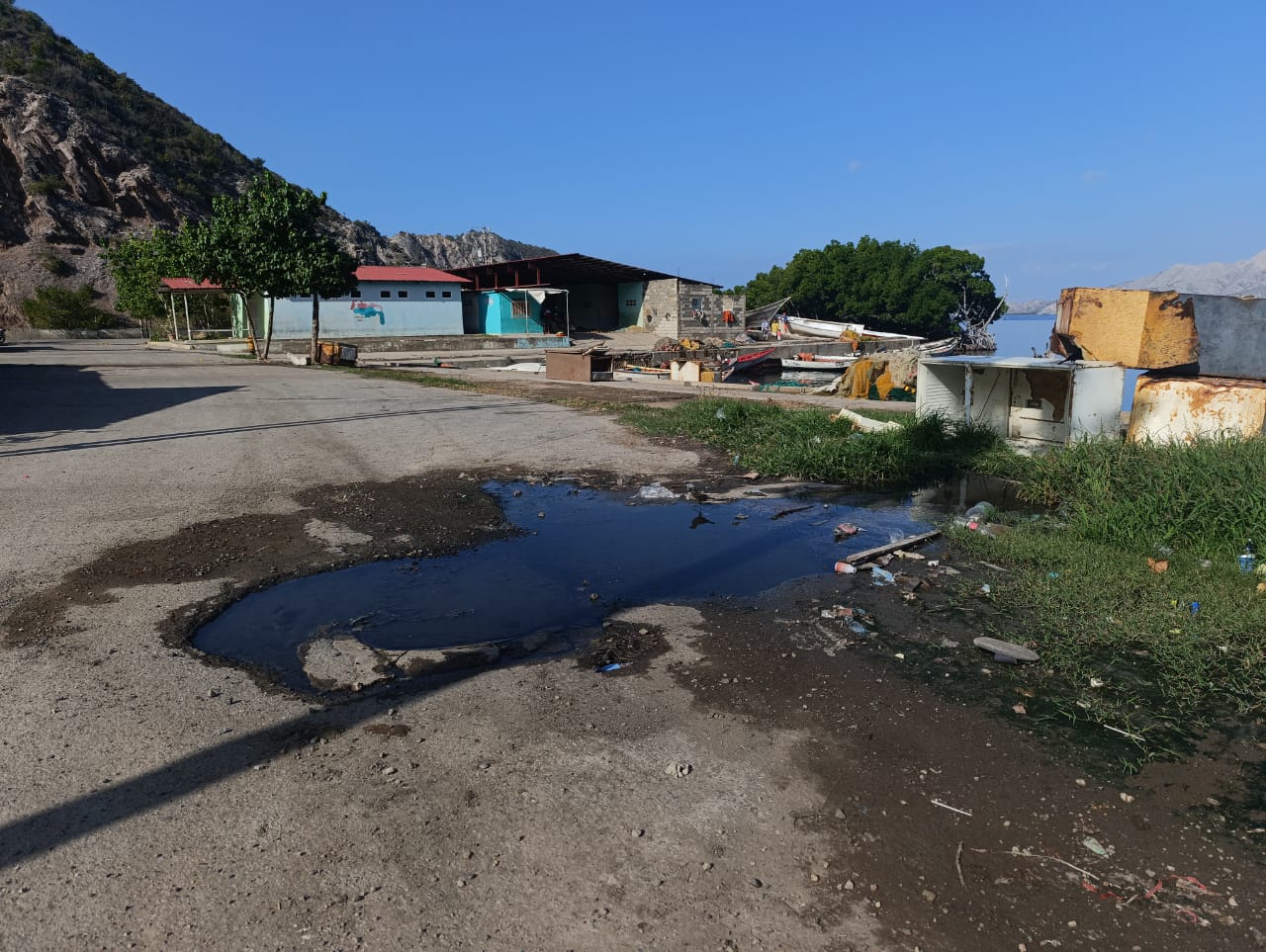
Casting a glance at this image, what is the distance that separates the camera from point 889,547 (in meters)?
5.84

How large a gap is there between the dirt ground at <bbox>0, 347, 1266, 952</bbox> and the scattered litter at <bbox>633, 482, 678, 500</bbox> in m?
2.84

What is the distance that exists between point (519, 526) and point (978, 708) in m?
4.06

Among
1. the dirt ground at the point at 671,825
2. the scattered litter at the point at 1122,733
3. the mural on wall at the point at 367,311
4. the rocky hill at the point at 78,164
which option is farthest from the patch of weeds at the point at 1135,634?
the rocky hill at the point at 78,164

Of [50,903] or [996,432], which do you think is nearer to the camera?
[50,903]

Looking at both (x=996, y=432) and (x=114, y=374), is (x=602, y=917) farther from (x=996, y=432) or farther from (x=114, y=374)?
(x=114, y=374)

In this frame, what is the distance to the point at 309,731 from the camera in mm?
3271

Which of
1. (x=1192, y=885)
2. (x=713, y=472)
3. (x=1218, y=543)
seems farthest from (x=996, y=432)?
(x=1192, y=885)

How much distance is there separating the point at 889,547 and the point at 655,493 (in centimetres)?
268

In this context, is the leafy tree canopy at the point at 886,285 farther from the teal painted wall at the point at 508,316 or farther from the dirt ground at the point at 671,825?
the dirt ground at the point at 671,825

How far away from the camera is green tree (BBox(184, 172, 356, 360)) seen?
24859 mm

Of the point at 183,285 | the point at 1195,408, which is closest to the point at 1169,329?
the point at 1195,408

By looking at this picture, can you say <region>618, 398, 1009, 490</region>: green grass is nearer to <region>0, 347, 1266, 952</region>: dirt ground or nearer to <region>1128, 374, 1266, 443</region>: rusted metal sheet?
<region>1128, 374, 1266, 443</region>: rusted metal sheet

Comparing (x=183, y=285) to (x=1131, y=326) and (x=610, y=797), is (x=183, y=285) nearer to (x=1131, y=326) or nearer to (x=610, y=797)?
(x=1131, y=326)

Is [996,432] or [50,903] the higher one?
[996,432]
